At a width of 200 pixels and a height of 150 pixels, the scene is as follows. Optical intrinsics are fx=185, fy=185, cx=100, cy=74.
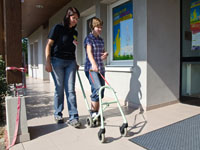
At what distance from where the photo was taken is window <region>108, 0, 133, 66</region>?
4613 mm

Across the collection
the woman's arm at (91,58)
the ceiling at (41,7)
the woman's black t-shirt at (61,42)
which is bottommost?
the woman's arm at (91,58)

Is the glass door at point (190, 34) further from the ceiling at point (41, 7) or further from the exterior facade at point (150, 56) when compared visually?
the ceiling at point (41, 7)

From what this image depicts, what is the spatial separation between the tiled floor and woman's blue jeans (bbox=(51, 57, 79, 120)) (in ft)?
1.06

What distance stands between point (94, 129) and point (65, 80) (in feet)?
2.85

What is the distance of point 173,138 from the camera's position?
2342 millimetres

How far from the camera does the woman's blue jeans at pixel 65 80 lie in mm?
2805

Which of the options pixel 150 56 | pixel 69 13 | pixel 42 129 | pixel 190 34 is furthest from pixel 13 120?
pixel 190 34

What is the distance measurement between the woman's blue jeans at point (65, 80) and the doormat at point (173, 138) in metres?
1.04

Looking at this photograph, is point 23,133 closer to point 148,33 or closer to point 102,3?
point 148,33

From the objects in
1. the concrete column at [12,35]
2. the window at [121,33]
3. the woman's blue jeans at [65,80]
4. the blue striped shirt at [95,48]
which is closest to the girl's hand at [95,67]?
the blue striped shirt at [95,48]

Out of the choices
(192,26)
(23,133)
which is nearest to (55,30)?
(23,133)

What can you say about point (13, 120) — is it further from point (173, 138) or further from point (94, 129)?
point (173, 138)

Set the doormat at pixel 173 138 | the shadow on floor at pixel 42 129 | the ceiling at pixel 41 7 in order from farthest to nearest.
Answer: the ceiling at pixel 41 7 → the shadow on floor at pixel 42 129 → the doormat at pixel 173 138

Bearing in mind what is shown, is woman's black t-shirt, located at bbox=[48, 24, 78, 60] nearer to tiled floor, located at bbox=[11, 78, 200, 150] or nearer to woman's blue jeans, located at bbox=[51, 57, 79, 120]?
woman's blue jeans, located at bbox=[51, 57, 79, 120]
